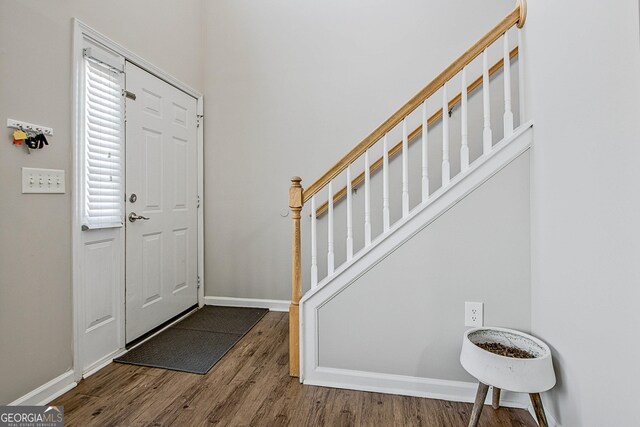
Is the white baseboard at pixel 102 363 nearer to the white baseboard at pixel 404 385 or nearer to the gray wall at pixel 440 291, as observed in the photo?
the white baseboard at pixel 404 385

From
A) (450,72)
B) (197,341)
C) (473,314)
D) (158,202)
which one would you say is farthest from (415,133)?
(197,341)

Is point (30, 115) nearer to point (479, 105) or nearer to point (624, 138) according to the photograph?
point (624, 138)

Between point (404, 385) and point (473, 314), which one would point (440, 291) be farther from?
point (404, 385)

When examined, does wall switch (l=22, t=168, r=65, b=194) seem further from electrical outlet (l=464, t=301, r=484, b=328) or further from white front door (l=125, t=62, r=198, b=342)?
electrical outlet (l=464, t=301, r=484, b=328)

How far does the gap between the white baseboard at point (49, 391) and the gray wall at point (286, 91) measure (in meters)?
1.48

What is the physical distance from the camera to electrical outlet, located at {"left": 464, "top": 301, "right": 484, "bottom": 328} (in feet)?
5.39

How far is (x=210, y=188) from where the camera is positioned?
318 cm

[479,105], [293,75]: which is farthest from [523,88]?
[293,75]

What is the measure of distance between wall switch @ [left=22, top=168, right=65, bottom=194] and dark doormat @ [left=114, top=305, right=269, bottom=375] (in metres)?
1.21

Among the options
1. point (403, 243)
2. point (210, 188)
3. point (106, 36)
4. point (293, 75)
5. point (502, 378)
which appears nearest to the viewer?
point (502, 378)

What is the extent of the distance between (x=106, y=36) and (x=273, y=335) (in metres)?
2.42

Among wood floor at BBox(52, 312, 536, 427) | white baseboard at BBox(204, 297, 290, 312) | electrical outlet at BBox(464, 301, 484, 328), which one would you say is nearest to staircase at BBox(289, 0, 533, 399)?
wood floor at BBox(52, 312, 536, 427)

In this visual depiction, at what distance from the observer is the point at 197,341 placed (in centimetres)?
238

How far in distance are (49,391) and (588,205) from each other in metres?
2.68
